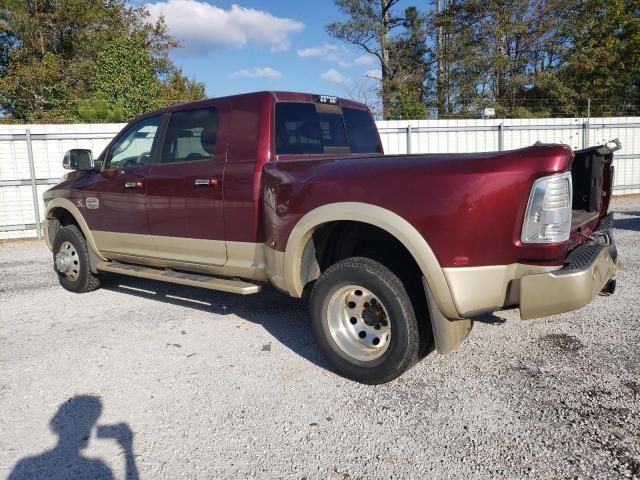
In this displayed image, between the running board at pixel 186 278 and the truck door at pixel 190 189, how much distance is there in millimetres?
144

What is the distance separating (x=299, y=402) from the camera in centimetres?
337

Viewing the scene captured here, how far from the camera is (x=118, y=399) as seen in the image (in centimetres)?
347

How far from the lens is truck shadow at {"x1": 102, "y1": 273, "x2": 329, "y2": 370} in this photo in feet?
14.6

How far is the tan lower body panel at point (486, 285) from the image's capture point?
2951 mm

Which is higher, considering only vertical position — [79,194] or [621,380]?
[79,194]

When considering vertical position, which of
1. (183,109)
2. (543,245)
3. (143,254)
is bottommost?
(143,254)

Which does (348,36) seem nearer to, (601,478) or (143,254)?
(143,254)

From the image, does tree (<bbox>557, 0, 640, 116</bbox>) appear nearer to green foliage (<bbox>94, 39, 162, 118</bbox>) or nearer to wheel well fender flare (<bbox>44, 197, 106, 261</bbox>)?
green foliage (<bbox>94, 39, 162, 118</bbox>)

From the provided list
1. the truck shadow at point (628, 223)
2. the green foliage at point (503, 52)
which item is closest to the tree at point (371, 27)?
the green foliage at point (503, 52)

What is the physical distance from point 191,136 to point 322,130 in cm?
117

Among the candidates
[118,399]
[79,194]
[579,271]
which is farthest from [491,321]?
[79,194]

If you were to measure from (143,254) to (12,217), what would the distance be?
751cm

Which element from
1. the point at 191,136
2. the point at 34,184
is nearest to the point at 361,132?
the point at 191,136

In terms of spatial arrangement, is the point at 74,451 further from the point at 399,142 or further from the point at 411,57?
the point at 411,57
